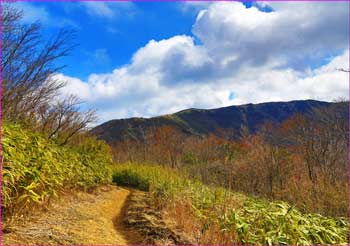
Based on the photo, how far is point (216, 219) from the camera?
19.1ft

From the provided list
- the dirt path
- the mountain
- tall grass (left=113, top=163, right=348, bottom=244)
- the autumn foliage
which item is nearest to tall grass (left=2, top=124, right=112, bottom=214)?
the dirt path

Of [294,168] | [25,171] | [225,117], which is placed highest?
[225,117]

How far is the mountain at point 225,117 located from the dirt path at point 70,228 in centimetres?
9107

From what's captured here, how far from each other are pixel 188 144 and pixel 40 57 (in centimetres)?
3652

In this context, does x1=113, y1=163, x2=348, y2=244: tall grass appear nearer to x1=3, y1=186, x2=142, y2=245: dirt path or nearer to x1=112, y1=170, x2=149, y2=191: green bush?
x1=3, y1=186, x2=142, y2=245: dirt path

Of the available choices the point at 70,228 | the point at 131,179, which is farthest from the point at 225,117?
the point at 70,228

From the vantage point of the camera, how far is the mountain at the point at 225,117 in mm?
117456

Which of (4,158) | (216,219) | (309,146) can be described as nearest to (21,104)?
(4,158)

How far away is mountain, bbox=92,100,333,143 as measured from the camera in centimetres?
11746

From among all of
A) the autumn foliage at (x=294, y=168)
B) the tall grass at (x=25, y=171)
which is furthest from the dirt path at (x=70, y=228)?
the autumn foliage at (x=294, y=168)

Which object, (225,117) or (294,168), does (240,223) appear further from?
(225,117)

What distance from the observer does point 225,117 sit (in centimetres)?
15988

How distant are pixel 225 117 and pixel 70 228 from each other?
6177 inches

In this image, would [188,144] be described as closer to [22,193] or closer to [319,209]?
[319,209]
